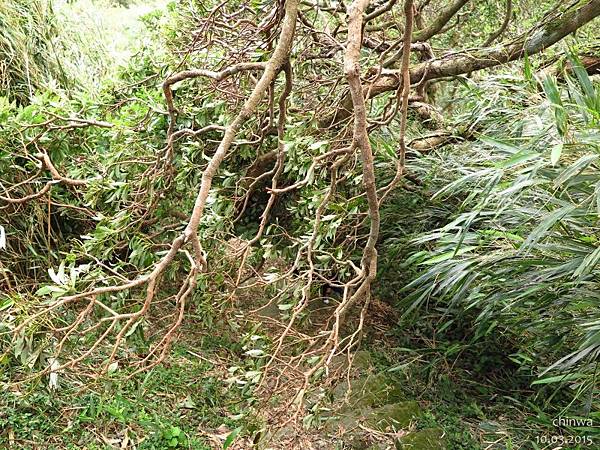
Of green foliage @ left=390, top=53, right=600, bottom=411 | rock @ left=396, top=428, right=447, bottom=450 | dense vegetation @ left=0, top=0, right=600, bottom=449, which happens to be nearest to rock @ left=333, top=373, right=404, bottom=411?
dense vegetation @ left=0, top=0, right=600, bottom=449

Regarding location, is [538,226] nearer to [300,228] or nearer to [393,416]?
[300,228]

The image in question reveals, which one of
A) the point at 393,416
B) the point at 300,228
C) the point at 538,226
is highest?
the point at 538,226

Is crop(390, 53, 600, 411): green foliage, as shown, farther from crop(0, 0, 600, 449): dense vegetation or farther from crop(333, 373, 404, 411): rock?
crop(333, 373, 404, 411): rock

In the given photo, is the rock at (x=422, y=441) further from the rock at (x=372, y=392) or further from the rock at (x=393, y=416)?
the rock at (x=372, y=392)

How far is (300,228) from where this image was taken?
2.78m

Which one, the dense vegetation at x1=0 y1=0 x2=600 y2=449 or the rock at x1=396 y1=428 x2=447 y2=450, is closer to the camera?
the dense vegetation at x1=0 y1=0 x2=600 y2=449

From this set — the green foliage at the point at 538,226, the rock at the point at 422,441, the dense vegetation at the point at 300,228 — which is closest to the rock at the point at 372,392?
the dense vegetation at the point at 300,228

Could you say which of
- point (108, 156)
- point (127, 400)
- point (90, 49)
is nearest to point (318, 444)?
point (127, 400)

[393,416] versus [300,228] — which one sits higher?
[300,228]

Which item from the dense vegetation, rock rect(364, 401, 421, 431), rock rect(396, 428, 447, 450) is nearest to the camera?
the dense vegetation

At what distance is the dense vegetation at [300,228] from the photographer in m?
1.65

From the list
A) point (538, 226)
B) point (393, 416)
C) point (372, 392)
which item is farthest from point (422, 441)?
point (538, 226)

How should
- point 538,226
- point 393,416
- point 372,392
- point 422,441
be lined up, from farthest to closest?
point 372,392 < point 393,416 < point 422,441 < point 538,226

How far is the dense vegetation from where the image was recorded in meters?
1.65
